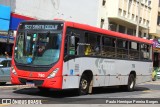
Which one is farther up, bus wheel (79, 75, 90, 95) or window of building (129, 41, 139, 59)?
window of building (129, 41, 139, 59)

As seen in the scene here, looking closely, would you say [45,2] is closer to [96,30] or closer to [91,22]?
[91,22]

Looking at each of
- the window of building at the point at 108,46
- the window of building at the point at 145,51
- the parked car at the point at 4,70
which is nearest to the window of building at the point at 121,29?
the window of building at the point at 145,51

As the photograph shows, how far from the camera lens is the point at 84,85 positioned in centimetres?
1822

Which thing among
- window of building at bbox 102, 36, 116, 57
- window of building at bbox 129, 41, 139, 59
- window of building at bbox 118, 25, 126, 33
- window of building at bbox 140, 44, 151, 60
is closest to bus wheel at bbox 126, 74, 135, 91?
window of building at bbox 129, 41, 139, 59

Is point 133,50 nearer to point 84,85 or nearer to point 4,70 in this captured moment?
point 84,85

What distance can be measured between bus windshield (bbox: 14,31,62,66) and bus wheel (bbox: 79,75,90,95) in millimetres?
2228

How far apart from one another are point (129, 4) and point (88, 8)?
962cm

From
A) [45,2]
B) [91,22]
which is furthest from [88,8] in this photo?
[45,2]

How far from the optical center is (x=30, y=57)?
1656cm

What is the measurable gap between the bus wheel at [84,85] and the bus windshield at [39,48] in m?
2.23

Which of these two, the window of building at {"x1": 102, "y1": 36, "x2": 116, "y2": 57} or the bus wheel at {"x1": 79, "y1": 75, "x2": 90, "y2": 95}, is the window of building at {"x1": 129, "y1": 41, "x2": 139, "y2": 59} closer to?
the window of building at {"x1": 102, "y1": 36, "x2": 116, "y2": 57}

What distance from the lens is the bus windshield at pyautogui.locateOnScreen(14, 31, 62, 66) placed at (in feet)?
53.4

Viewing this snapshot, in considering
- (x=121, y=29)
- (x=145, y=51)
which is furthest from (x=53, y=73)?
(x=121, y=29)

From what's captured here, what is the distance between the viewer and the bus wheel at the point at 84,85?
17.9 m
